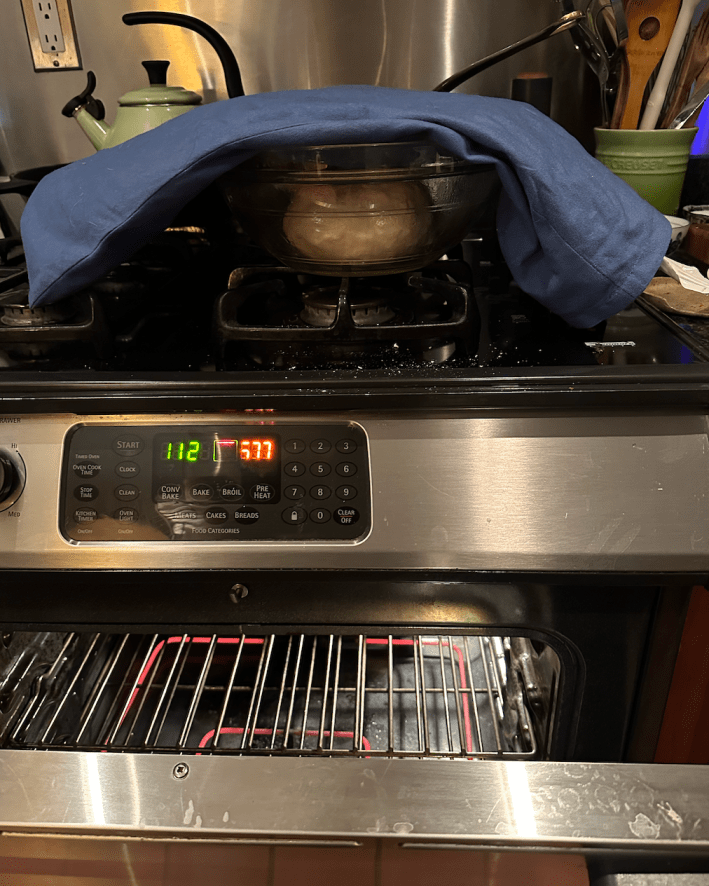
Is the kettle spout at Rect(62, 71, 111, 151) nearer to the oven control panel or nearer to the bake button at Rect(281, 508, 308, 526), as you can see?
the oven control panel

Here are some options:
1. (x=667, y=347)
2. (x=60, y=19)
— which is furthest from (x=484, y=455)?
(x=60, y=19)

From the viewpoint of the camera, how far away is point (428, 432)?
0.56 meters

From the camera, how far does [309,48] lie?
3.42 ft

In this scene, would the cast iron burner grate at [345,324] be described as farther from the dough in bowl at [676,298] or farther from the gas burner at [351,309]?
the dough in bowl at [676,298]

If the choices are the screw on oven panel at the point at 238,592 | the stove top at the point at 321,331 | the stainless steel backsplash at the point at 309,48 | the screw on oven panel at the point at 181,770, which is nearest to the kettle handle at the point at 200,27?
the stainless steel backsplash at the point at 309,48

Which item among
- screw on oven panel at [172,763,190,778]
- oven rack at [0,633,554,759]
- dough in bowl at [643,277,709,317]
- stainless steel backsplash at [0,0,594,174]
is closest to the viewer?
screw on oven panel at [172,763,190,778]

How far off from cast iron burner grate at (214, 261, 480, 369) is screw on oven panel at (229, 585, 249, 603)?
206mm

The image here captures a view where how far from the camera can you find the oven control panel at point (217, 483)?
561 mm

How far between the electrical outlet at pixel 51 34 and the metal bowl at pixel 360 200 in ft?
2.13

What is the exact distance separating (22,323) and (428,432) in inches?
17.4

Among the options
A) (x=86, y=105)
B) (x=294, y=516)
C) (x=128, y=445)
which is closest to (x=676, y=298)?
(x=294, y=516)

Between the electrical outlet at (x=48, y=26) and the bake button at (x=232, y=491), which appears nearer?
the bake button at (x=232, y=491)

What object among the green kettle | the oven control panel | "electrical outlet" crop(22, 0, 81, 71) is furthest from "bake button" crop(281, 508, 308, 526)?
"electrical outlet" crop(22, 0, 81, 71)

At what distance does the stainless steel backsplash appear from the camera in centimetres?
102
